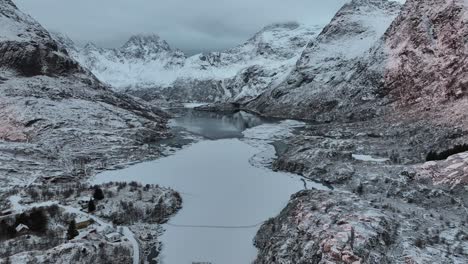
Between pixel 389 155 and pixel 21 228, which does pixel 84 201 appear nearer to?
pixel 21 228

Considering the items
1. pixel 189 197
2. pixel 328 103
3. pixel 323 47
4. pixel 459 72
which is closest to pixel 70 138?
pixel 189 197

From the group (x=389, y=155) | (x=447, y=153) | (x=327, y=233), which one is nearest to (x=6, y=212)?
(x=327, y=233)

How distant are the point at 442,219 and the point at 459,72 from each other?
6286 cm

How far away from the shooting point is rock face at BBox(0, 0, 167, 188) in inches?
2697

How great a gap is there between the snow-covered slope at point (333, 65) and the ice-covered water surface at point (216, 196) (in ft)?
219

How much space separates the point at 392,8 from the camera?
615 ft

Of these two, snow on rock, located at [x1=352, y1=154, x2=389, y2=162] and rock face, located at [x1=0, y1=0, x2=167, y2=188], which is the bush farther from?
rock face, located at [x1=0, y1=0, x2=167, y2=188]

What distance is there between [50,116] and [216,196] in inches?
2214

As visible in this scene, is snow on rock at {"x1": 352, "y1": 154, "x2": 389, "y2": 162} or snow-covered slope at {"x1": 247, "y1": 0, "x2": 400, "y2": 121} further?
snow-covered slope at {"x1": 247, "y1": 0, "x2": 400, "y2": 121}

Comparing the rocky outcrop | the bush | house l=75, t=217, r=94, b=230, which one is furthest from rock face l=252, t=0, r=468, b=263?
house l=75, t=217, r=94, b=230

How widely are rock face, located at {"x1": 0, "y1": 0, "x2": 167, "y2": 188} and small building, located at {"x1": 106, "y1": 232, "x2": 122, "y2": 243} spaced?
2362 centimetres

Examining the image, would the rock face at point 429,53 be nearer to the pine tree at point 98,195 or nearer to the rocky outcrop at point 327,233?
the rocky outcrop at point 327,233

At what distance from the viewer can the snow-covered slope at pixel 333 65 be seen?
149375mm

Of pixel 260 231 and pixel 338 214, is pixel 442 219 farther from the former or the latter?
pixel 260 231
